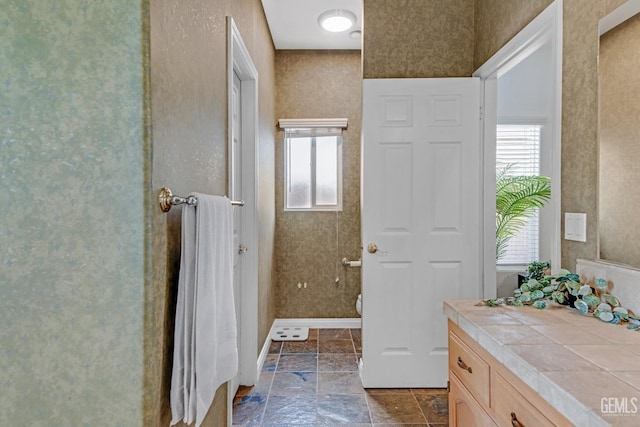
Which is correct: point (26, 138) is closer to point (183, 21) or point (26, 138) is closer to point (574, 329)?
point (183, 21)

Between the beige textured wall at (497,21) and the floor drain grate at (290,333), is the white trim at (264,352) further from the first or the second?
the beige textured wall at (497,21)

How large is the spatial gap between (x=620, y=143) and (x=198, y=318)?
1.56 meters

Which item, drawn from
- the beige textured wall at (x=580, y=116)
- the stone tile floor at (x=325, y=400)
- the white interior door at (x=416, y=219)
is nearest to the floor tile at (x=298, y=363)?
the stone tile floor at (x=325, y=400)

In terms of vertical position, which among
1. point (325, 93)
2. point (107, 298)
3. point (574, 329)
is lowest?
point (574, 329)

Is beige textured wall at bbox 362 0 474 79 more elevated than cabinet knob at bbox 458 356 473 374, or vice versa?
beige textured wall at bbox 362 0 474 79

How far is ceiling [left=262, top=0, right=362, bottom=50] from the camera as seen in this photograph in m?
2.60

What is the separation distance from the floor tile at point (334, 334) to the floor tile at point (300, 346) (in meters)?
0.14

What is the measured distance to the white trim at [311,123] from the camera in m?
3.29

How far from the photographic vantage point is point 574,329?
3.31 feet

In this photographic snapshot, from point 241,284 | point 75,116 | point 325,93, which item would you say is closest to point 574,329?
point 75,116

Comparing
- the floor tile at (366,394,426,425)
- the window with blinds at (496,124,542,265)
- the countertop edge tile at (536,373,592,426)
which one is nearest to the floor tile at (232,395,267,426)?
the floor tile at (366,394,426,425)

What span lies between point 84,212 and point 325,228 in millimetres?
2615

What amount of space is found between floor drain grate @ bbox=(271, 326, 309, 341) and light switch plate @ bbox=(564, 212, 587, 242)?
2335 millimetres

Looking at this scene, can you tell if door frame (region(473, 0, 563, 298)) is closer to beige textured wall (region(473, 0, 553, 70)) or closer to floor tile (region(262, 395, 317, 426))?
beige textured wall (region(473, 0, 553, 70))
